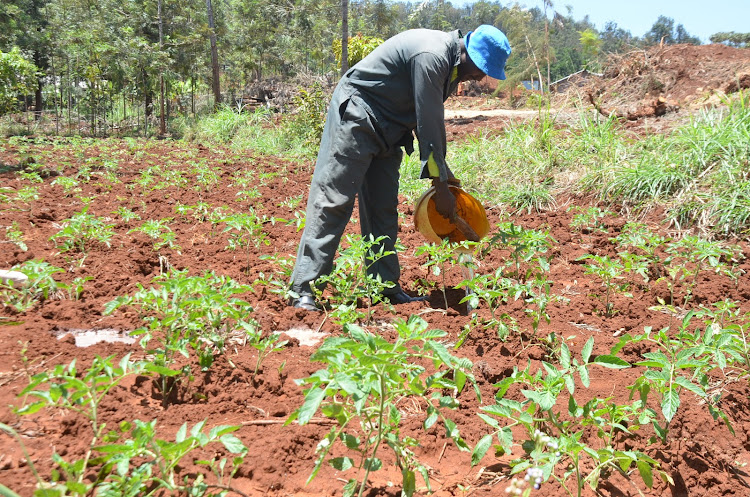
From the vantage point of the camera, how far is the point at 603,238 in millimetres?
4613

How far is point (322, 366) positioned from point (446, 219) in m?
1.60

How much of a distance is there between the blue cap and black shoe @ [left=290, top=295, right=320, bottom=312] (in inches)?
61.6

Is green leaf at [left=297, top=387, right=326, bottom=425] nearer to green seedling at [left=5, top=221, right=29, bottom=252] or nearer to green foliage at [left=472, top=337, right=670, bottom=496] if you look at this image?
green foliage at [left=472, top=337, right=670, bottom=496]

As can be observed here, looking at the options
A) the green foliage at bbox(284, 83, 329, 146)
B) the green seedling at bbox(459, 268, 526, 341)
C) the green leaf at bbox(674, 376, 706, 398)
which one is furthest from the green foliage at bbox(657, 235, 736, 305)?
the green foliage at bbox(284, 83, 329, 146)

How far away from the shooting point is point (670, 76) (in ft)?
35.2

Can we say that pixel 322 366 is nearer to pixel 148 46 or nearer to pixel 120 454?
pixel 120 454

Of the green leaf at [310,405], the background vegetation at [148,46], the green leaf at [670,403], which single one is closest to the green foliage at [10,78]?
the background vegetation at [148,46]

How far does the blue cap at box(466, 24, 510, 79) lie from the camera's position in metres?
3.10

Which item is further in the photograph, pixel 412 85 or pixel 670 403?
pixel 412 85

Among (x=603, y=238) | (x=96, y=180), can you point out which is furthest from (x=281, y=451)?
(x=96, y=180)

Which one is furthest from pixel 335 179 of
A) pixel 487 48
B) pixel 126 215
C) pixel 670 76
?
pixel 670 76

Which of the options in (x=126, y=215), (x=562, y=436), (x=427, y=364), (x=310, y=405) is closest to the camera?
(x=310, y=405)

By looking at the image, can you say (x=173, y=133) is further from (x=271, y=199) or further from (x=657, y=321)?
(x=657, y=321)

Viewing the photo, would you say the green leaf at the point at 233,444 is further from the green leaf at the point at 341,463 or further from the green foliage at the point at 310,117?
the green foliage at the point at 310,117
